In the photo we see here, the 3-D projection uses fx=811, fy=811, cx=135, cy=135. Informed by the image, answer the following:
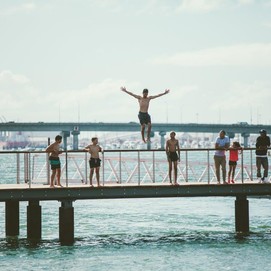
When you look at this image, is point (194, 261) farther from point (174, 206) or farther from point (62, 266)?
point (174, 206)

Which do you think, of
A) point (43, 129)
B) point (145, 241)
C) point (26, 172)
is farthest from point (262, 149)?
point (43, 129)

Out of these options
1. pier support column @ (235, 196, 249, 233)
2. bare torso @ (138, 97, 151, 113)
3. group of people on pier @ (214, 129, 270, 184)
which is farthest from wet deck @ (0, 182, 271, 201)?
bare torso @ (138, 97, 151, 113)

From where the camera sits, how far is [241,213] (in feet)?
105

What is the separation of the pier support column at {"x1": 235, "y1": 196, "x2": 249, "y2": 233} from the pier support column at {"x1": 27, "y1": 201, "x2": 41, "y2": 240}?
7.72 meters

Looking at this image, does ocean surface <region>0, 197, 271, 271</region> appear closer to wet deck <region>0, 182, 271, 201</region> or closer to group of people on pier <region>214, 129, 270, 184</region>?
wet deck <region>0, 182, 271, 201</region>

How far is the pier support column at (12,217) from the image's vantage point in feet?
108

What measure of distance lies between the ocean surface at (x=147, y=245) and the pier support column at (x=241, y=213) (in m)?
0.60

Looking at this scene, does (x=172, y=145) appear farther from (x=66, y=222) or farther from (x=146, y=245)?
(x=146, y=245)

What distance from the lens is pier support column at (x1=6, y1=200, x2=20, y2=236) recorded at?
3291cm

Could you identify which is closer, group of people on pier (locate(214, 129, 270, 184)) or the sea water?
the sea water

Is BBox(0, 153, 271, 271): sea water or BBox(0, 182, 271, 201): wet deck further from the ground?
BBox(0, 182, 271, 201): wet deck

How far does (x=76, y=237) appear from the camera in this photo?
115ft

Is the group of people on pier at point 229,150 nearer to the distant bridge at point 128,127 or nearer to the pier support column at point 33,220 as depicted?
the pier support column at point 33,220

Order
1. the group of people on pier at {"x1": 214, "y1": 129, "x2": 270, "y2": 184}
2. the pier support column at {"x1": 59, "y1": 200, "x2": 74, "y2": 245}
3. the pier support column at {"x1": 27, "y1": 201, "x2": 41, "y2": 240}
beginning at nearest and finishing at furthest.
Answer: the pier support column at {"x1": 59, "y1": 200, "x2": 74, "y2": 245}, the group of people on pier at {"x1": 214, "y1": 129, "x2": 270, "y2": 184}, the pier support column at {"x1": 27, "y1": 201, "x2": 41, "y2": 240}
